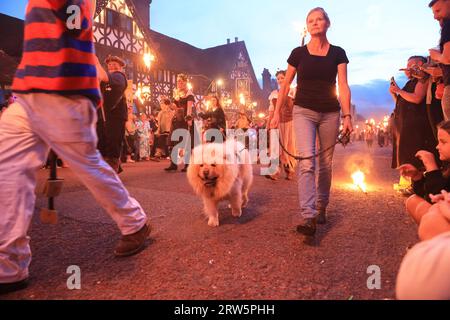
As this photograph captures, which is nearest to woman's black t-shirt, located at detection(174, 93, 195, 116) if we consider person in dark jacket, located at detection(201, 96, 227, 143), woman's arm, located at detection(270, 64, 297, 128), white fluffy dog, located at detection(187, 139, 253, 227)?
person in dark jacket, located at detection(201, 96, 227, 143)

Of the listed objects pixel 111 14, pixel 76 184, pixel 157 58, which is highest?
pixel 111 14

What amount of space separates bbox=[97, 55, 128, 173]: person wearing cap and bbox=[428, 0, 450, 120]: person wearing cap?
3639mm

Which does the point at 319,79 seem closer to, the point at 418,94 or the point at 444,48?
the point at 444,48

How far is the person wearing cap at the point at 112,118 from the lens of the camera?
4.07 metres

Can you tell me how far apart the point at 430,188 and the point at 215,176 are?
2.28 m

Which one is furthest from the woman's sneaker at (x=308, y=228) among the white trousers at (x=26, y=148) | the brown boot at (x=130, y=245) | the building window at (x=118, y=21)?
the building window at (x=118, y=21)

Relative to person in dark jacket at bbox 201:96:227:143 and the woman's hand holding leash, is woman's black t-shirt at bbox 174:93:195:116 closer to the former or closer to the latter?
person in dark jacket at bbox 201:96:227:143

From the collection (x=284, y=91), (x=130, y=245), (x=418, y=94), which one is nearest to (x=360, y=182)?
(x=418, y=94)

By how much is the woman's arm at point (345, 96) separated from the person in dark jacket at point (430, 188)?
3.54 ft

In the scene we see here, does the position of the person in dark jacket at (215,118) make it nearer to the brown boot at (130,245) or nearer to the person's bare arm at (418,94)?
the person's bare arm at (418,94)
